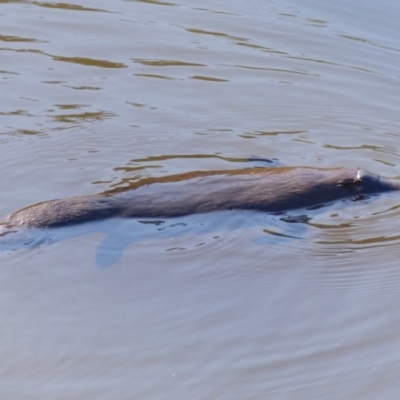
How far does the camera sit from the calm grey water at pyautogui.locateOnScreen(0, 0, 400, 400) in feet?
16.7

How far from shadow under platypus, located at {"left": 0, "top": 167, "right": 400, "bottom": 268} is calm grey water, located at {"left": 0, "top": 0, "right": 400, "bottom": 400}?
0.09m

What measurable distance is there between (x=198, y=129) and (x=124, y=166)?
96cm

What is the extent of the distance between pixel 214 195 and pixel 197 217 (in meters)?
0.20

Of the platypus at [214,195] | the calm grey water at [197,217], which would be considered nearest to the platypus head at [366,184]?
the platypus at [214,195]

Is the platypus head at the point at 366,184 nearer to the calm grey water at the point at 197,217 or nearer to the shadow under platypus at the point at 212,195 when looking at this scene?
the shadow under platypus at the point at 212,195

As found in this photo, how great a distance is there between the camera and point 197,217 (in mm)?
6340

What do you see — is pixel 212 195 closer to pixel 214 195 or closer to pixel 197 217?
pixel 214 195

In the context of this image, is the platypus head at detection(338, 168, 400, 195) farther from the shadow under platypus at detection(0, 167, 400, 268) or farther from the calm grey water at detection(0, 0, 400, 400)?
the calm grey water at detection(0, 0, 400, 400)

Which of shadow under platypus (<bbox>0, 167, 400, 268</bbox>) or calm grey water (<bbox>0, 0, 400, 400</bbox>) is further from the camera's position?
shadow under platypus (<bbox>0, 167, 400, 268</bbox>)

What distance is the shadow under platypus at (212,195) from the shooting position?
612 cm

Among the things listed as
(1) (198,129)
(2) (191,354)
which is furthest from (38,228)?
(1) (198,129)

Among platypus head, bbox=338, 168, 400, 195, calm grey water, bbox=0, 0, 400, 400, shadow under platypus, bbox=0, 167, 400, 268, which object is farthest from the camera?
platypus head, bbox=338, 168, 400, 195

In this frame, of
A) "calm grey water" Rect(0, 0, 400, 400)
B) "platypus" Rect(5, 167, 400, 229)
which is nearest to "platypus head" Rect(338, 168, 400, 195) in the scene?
"platypus" Rect(5, 167, 400, 229)

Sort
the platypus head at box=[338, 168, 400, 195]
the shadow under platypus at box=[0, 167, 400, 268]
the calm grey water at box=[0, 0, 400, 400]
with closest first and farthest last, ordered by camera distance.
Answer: the calm grey water at box=[0, 0, 400, 400] < the shadow under platypus at box=[0, 167, 400, 268] < the platypus head at box=[338, 168, 400, 195]
